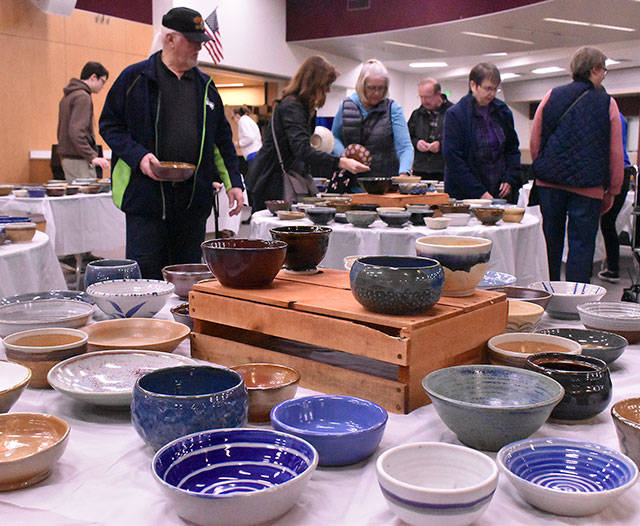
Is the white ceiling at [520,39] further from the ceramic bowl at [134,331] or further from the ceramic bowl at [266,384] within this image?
the ceramic bowl at [266,384]

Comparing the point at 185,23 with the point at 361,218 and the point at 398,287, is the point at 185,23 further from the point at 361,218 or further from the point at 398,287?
the point at 398,287

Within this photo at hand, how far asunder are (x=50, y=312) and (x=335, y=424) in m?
0.74

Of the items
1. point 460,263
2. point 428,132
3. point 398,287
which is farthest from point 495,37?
point 398,287

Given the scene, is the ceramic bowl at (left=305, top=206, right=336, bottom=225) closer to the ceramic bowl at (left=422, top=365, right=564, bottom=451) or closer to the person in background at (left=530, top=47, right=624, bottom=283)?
the person in background at (left=530, top=47, right=624, bottom=283)

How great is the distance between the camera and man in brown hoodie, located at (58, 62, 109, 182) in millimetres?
5812

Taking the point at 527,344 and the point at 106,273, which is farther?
the point at 106,273

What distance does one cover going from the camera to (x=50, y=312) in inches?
53.4

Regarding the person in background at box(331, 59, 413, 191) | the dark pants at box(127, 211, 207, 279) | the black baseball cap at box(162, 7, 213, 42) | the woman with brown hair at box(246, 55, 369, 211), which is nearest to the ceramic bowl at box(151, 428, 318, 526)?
the dark pants at box(127, 211, 207, 279)

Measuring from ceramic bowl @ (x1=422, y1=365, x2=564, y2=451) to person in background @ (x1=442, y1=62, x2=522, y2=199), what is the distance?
2.96 meters

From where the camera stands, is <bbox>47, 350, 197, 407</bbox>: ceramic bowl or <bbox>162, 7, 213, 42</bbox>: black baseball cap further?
<bbox>162, 7, 213, 42</bbox>: black baseball cap

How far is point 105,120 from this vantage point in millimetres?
2527

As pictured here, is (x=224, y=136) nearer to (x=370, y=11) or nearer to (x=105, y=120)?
(x=105, y=120)

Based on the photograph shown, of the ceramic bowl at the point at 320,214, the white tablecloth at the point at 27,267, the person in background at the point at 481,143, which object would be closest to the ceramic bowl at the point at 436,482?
the white tablecloth at the point at 27,267

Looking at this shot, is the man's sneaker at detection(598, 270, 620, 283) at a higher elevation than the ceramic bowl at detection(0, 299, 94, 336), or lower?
lower
